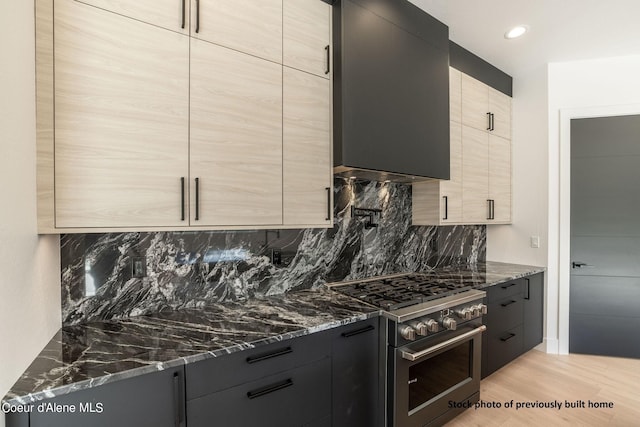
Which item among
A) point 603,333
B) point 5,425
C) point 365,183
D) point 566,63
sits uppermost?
point 566,63

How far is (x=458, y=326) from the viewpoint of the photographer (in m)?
1.99

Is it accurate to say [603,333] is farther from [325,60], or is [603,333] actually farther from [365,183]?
[325,60]

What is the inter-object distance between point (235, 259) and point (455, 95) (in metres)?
2.26

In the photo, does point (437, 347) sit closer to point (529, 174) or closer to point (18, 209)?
point (18, 209)

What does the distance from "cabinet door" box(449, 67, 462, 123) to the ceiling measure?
0.29 metres

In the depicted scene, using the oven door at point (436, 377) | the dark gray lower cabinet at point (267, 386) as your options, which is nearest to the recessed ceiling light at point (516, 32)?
the oven door at point (436, 377)

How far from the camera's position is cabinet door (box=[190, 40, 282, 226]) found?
144cm

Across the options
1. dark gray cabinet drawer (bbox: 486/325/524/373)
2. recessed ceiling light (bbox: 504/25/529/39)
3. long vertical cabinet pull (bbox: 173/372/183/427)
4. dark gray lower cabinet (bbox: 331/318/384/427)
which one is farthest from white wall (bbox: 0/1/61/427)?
recessed ceiling light (bbox: 504/25/529/39)

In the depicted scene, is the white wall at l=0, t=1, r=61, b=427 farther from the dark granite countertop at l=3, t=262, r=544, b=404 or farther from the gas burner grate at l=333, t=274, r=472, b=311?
the gas burner grate at l=333, t=274, r=472, b=311

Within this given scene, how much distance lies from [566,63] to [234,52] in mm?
3308

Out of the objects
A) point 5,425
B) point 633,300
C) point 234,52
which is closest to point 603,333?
point 633,300

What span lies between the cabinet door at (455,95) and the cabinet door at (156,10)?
211cm

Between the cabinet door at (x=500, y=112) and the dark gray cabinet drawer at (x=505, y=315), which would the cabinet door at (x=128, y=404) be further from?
the cabinet door at (x=500, y=112)

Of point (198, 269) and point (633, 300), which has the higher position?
point (198, 269)
